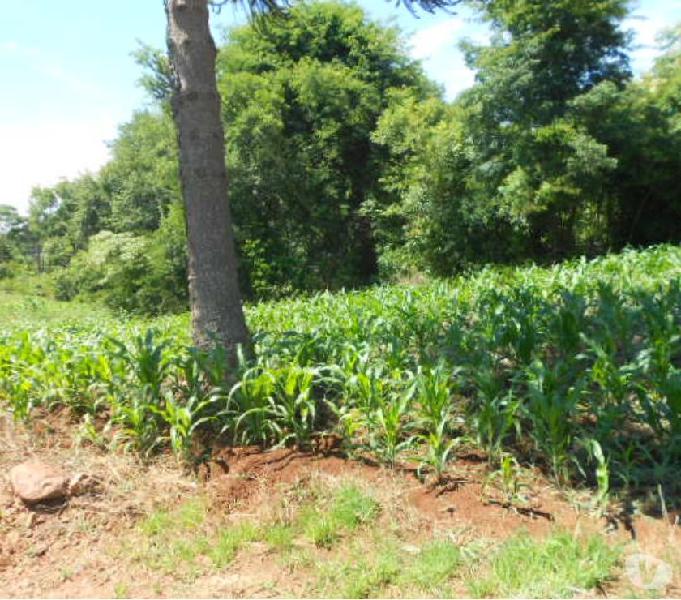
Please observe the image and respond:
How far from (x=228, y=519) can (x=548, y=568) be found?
4.53 feet

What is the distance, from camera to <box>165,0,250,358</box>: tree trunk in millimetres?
3582

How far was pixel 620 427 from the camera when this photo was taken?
9.93ft

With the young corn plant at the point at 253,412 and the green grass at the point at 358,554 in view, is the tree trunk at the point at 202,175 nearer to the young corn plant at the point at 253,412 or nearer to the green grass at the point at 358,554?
the young corn plant at the point at 253,412

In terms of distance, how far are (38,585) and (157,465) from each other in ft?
2.89

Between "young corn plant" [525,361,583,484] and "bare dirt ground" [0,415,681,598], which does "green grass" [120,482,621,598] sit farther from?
"young corn plant" [525,361,583,484]

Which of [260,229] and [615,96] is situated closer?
[615,96]

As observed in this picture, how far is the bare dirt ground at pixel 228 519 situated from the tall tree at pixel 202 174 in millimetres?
948

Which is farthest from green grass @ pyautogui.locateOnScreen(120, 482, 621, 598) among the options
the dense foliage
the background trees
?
the background trees

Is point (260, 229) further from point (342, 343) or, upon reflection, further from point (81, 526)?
point (81, 526)

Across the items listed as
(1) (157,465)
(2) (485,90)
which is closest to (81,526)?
(1) (157,465)

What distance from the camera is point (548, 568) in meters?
2.03

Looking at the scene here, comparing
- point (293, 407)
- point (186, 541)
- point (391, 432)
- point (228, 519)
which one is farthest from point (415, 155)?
point (186, 541)

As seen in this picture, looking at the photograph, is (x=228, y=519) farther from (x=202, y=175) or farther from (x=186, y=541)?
(x=202, y=175)

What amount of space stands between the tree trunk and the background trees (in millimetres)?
7191
